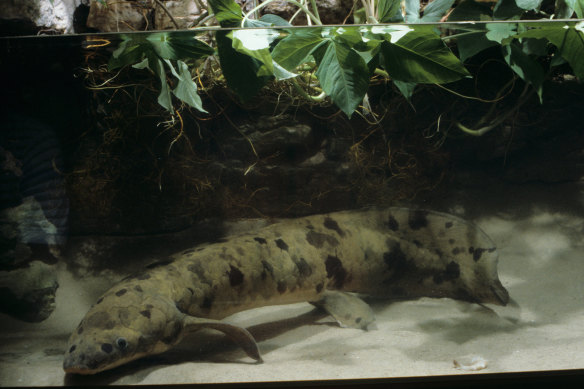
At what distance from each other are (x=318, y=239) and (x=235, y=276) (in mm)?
254

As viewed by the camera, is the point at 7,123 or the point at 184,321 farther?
the point at 7,123

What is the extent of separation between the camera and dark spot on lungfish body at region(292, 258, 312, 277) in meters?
1.24

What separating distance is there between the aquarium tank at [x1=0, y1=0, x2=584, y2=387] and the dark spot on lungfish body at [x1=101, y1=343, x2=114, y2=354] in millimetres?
48

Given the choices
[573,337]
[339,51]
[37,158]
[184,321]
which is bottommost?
[573,337]

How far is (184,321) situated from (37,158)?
0.63 m

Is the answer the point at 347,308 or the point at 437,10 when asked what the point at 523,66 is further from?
the point at 347,308

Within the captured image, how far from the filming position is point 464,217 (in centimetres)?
123

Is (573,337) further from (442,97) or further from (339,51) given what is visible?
(339,51)

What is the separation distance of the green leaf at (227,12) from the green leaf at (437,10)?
619mm

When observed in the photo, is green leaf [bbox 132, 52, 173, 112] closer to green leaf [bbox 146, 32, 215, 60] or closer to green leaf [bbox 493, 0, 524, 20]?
green leaf [bbox 146, 32, 215, 60]

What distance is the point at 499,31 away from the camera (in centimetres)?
121

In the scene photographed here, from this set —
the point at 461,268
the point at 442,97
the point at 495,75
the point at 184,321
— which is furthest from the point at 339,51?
the point at 184,321

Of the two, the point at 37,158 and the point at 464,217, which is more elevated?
the point at 37,158

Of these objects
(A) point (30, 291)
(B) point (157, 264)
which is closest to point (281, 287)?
(B) point (157, 264)
